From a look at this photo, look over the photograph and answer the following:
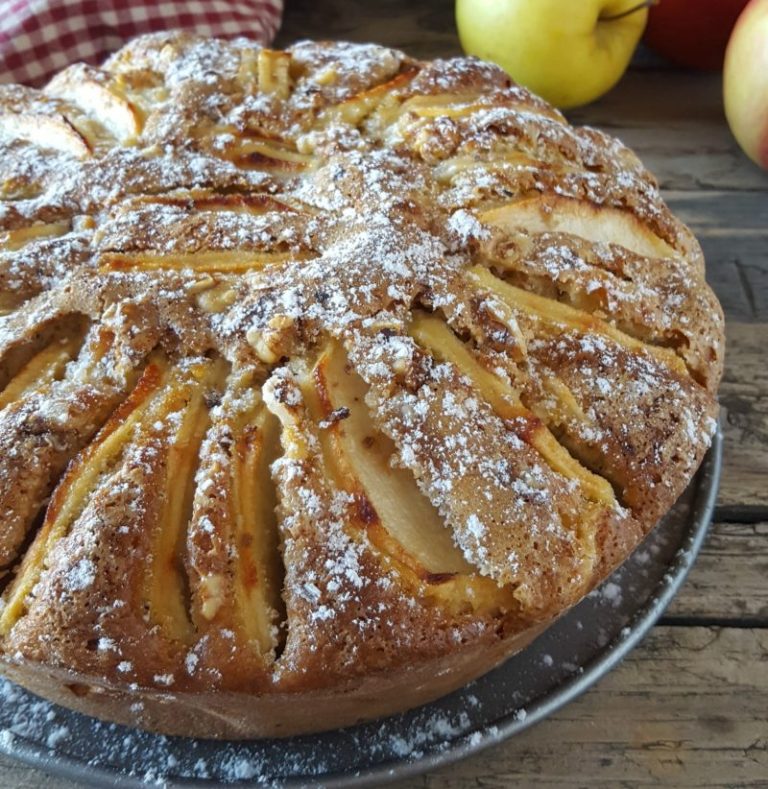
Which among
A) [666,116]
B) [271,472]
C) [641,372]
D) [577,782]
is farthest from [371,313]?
[666,116]

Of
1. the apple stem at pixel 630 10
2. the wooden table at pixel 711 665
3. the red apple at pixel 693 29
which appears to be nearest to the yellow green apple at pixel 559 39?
Result: the apple stem at pixel 630 10

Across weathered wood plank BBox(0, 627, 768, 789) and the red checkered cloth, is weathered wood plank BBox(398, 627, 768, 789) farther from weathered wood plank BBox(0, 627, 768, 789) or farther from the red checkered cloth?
the red checkered cloth

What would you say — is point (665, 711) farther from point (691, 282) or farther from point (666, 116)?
point (666, 116)

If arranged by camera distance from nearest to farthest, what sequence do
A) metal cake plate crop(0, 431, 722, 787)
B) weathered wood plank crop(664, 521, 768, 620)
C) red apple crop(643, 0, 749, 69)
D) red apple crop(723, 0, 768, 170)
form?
metal cake plate crop(0, 431, 722, 787) → weathered wood plank crop(664, 521, 768, 620) → red apple crop(723, 0, 768, 170) → red apple crop(643, 0, 749, 69)

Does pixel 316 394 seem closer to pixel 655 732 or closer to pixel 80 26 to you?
pixel 655 732

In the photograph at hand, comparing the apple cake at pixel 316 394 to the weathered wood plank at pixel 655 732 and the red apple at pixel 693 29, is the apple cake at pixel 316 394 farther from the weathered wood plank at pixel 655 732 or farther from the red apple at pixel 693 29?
the red apple at pixel 693 29

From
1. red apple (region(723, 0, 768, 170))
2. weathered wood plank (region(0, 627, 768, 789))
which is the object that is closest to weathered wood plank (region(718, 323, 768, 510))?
weathered wood plank (region(0, 627, 768, 789))

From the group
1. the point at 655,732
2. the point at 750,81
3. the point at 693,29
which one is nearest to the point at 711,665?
the point at 655,732
